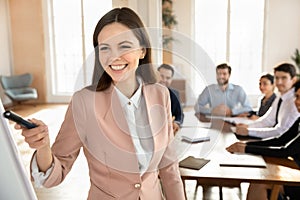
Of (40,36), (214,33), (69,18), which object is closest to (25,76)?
(40,36)

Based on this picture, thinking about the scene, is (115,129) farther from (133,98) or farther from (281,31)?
(281,31)

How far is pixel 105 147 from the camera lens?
0.88 metres

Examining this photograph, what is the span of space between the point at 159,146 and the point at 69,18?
8003mm

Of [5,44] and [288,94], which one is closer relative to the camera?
[288,94]

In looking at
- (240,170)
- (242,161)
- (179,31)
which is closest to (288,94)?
(242,161)

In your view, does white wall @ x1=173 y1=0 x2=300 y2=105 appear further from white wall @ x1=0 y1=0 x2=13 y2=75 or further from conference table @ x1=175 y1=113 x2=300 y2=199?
conference table @ x1=175 y1=113 x2=300 y2=199

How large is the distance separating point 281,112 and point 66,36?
671 centimetres

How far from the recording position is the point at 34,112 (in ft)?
23.8

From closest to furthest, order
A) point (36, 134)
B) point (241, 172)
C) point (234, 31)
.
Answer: point (36, 134) < point (241, 172) < point (234, 31)

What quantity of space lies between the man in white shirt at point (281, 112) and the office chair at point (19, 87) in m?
5.79

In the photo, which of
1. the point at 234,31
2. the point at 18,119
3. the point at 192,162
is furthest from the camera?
the point at 234,31

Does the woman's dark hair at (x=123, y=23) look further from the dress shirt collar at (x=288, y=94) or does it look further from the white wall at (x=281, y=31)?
the white wall at (x=281, y=31)

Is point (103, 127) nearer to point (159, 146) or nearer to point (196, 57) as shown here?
point (159, 146)

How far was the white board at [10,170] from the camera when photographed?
1.30 feet
